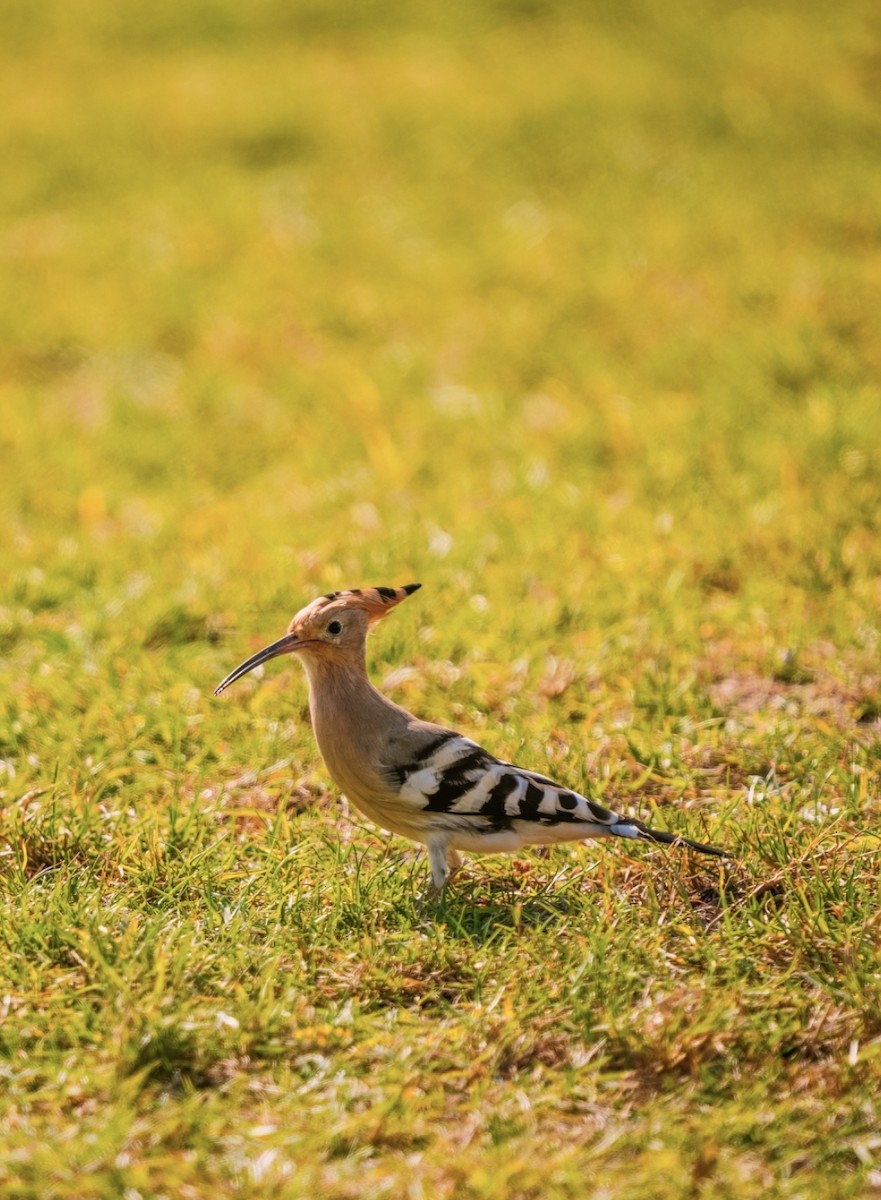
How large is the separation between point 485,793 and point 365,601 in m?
0.62

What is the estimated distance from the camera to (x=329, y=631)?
3596 millimetres

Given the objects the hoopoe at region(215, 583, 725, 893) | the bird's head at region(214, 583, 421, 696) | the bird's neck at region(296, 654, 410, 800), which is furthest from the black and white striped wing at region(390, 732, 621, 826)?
the bird's head at region(214, 583, 421, 696)

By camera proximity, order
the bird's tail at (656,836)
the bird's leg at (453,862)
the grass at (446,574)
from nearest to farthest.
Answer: the grass at (446,574)
the bird's tail at (656,836)
the bird's leg at (453,862)

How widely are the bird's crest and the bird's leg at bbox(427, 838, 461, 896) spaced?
2.03ft

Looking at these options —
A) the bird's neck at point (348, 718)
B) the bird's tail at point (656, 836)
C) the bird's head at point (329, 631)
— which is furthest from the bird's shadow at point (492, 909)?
the bird's head at point (329, 631)

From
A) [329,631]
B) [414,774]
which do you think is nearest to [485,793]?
[414,774]

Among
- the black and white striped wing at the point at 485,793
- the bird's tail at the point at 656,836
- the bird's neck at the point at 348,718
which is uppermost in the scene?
the bird's neck at the point at 348,718

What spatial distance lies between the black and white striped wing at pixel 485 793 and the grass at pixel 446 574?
0.21 metres

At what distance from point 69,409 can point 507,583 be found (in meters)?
3.22

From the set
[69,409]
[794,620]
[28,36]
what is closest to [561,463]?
[794,620]

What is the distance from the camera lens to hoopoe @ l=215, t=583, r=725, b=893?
11.0 ft

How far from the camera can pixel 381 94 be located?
11148 mm

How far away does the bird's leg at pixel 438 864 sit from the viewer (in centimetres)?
340

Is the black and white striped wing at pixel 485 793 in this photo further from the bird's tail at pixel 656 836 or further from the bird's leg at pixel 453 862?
the bird's leg at pixel 453 862
